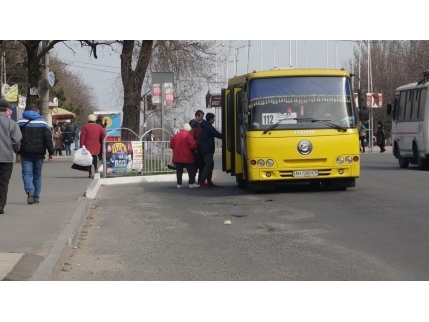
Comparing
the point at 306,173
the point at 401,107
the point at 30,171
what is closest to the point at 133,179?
the point at 306,173

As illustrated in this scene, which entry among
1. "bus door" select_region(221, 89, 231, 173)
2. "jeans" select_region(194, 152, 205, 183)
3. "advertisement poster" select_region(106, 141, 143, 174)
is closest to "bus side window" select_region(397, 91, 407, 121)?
"advertisement poster" select_region(106, 141, 143, 174)

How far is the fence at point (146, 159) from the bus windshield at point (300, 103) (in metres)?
6.83

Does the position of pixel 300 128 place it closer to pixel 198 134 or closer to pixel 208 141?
pixel 208 141

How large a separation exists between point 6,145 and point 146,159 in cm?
1279

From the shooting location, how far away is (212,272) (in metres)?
9.81

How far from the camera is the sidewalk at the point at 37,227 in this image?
370 inches

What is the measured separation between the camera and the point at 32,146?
54.9ft

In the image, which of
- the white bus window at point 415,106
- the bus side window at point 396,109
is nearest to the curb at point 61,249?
the white bus window at point 415,106

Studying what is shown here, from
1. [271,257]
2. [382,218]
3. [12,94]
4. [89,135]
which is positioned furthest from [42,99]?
[271,257]

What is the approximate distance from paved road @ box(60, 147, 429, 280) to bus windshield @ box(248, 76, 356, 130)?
1493 mm

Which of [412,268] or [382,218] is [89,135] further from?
[412,268]

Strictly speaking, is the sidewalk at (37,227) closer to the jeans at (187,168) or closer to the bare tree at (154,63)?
the jeans at (187,168)

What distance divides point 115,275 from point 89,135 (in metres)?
16.5

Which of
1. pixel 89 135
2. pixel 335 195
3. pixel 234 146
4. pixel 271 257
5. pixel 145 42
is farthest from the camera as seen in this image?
pixel 145 42
